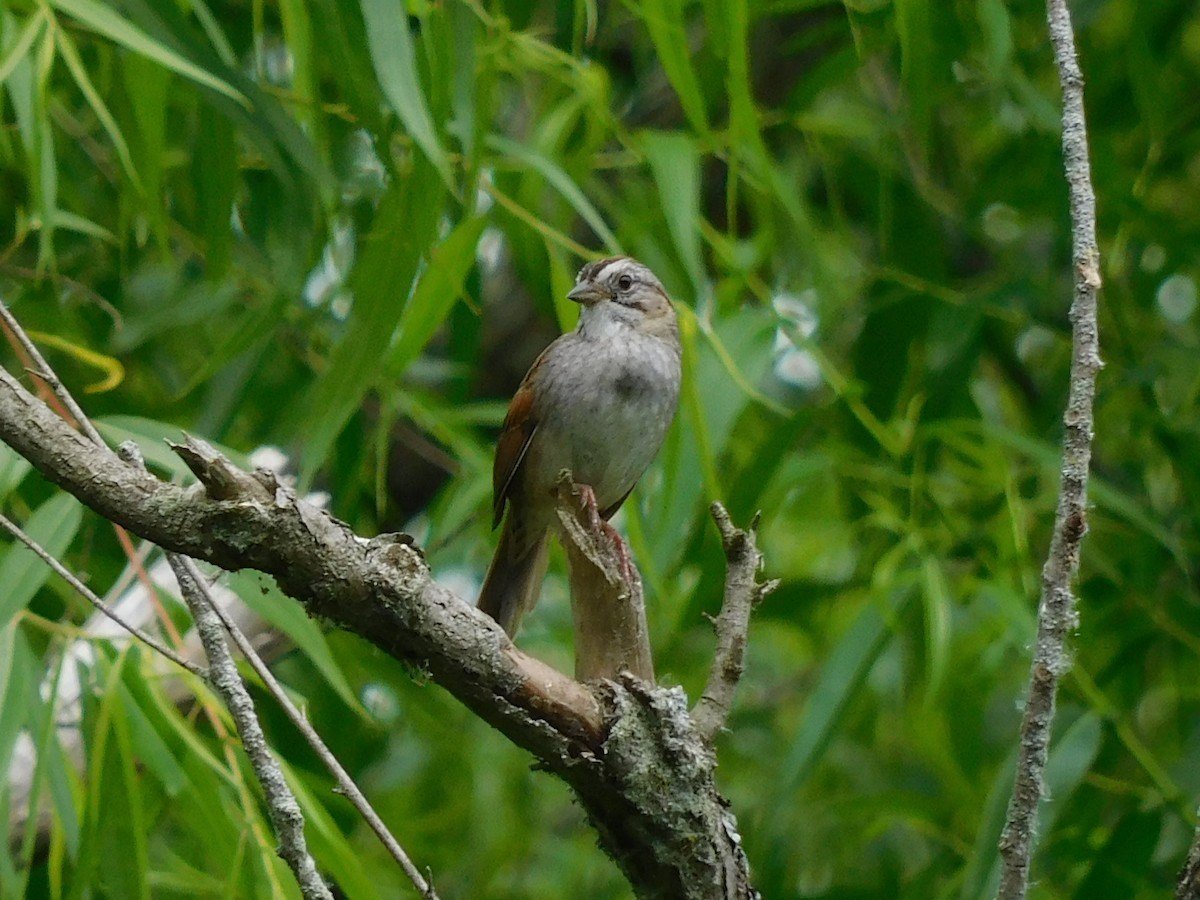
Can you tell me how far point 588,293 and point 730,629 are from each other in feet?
5.73

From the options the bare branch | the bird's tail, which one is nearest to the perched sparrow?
the bird's tail

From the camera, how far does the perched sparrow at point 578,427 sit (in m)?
4.24

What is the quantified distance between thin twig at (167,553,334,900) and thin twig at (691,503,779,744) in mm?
820

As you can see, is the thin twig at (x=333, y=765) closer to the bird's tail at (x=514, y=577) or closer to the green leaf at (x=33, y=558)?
the green leaf at (x=33, y=558)

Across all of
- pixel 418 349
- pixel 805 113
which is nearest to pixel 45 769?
pixel 418 349

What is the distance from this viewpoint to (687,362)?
11.9 ft

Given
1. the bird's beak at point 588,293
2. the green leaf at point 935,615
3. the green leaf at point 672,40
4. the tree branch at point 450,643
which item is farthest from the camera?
the bird's beak at point 588,293

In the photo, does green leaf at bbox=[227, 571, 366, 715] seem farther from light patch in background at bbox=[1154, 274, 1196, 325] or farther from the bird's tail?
light patch in background at bbox=[1154, 274, 1196, 325]

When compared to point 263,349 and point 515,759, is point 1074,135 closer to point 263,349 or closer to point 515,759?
point 263,349

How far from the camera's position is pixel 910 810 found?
14.4 ft

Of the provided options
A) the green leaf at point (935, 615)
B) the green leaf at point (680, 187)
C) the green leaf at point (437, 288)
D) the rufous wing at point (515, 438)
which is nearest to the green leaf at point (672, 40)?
the green leaf at point (680, 187)

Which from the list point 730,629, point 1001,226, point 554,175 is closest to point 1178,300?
point 1001,226

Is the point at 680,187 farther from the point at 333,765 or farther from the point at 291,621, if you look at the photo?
the point at 333,765

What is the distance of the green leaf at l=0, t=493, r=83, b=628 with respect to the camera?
2854 mm
